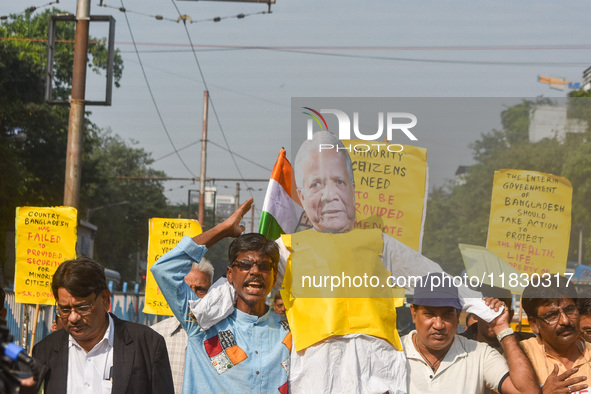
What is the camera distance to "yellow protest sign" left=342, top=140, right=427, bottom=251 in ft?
15.0

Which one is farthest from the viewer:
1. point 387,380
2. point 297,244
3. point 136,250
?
point 136,250

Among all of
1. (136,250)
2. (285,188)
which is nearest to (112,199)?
(136,250)

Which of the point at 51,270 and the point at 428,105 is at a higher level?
the point at 428,105

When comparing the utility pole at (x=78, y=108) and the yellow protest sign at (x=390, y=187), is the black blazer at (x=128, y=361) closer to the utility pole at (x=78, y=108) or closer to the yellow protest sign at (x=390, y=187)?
the yellow protest sign at (x=390, y=187)

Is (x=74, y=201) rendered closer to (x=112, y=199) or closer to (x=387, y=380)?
(x=387, y=380)

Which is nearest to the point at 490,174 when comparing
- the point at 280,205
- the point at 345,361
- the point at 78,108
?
the point at 280,205

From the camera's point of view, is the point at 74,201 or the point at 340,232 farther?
the point at 74,201

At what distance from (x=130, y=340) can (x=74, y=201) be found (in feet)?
20.7

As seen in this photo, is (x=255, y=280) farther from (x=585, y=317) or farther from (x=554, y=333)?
(x=585, y=317)

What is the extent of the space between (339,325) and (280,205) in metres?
1.03

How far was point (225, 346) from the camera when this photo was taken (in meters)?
4.18

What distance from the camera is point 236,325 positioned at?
425 cm

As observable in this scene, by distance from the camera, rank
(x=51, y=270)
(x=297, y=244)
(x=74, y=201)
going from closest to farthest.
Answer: (x=297, y=244) → (x=51, y=270) → (x=74, y=201)

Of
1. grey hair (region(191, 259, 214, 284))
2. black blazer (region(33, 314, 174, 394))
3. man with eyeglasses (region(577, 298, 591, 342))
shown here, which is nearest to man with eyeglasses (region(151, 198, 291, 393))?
black blazer (region(33, 314, 174, 394))
